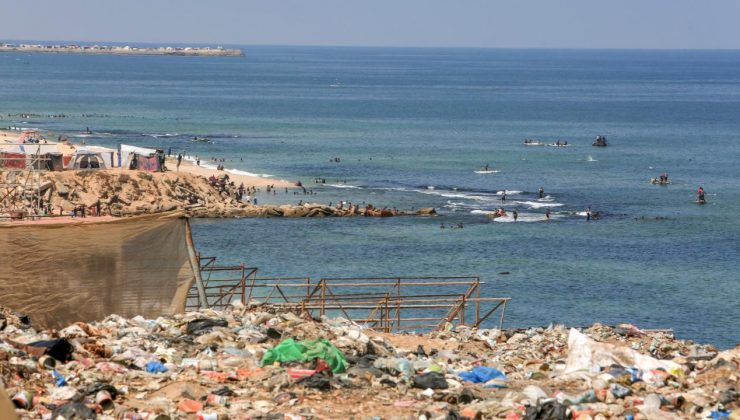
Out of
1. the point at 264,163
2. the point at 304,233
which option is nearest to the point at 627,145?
the point at 264,163

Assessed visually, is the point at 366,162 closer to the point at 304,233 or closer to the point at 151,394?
the point at 304,233

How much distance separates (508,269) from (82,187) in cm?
2236

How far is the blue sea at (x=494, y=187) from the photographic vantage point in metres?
46.0

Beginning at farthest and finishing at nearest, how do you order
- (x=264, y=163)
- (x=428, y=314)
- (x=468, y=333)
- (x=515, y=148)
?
(x=515, y=148)
(x=264, y=163)
(x=428, y=314)
(x=468, y=333)

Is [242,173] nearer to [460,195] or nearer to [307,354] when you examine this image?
[460,195]

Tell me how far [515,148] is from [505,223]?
37233 mm

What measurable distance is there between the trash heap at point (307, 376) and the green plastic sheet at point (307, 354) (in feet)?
0.07

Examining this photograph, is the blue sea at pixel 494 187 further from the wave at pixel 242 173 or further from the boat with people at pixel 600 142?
the wave at pixel 242 173

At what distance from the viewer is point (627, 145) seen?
100000 millimetres

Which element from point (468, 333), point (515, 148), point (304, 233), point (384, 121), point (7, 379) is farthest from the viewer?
point (384, 121)

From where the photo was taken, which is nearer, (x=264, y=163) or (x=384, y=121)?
(x=264, y=163)

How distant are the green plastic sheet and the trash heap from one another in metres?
0.02

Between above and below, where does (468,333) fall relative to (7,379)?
below

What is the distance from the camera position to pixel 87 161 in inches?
2370
